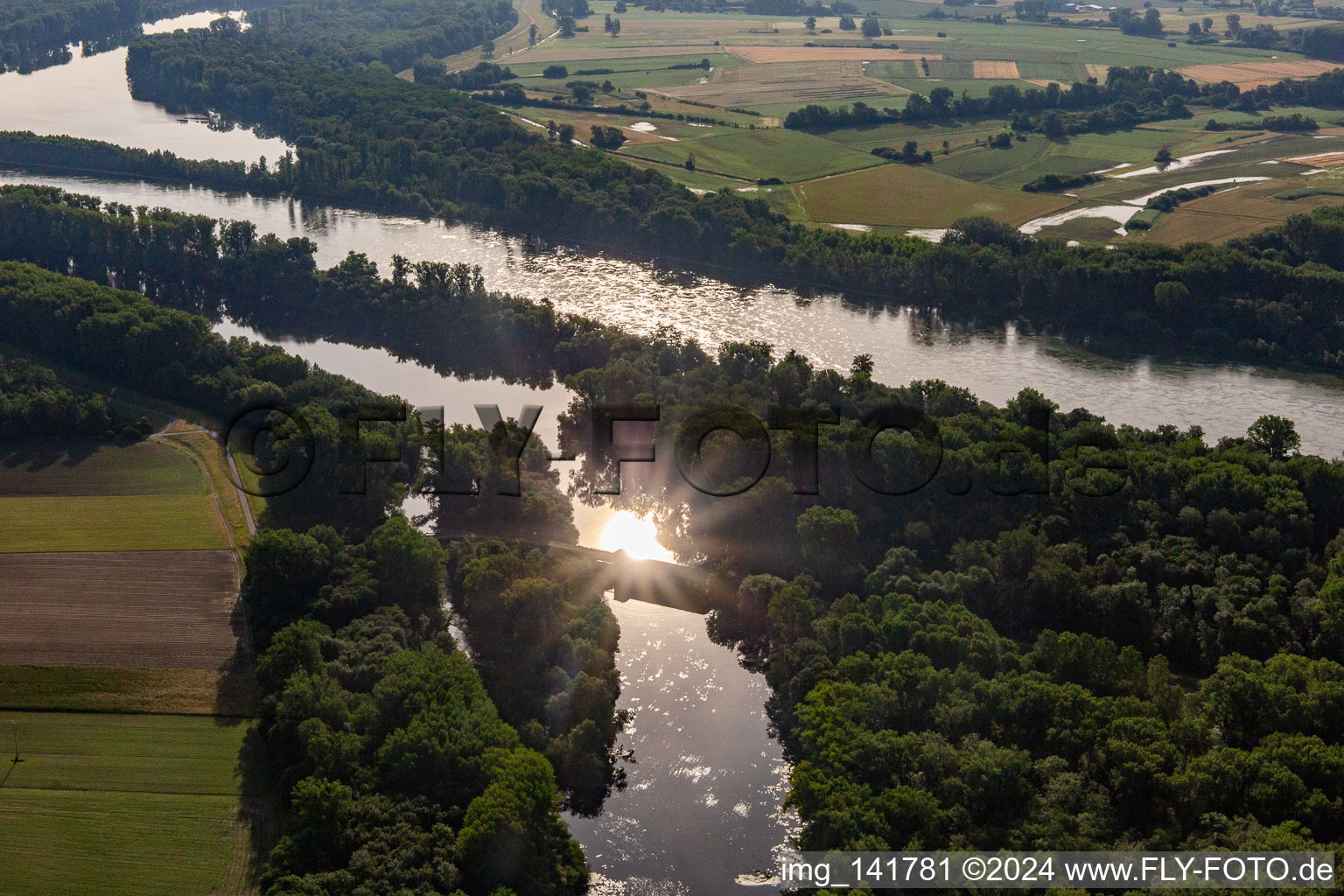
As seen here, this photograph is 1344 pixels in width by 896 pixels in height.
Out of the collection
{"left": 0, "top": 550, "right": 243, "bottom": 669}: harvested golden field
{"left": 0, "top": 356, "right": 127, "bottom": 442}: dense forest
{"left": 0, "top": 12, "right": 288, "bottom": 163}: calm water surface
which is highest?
{"left": 0, "top": 12, "right": 288, "bottom": 163}: calm water surface

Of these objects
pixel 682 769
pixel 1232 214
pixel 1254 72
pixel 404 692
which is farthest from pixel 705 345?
pixel 1254 72

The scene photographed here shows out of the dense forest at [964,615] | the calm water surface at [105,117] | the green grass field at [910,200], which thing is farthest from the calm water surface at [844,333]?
the calm water surface at [105,117]

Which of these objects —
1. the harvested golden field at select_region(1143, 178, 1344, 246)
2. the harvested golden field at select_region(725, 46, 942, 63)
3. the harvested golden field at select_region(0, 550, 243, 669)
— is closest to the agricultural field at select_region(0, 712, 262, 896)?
the harvested golden field at select_region(0, 550, 243, 669)

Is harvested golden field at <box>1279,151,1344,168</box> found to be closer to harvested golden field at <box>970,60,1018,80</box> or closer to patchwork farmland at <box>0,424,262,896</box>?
harvested golden field at <box>970,60,1018,80</box>

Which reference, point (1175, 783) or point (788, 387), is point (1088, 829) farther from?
point (788, 387)

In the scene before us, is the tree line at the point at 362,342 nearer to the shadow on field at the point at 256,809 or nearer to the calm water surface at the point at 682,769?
the calm water surface at the point at 682,769

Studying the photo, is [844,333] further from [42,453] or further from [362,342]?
[42,453]

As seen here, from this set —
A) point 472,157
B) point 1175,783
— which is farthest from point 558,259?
point 1175,783
